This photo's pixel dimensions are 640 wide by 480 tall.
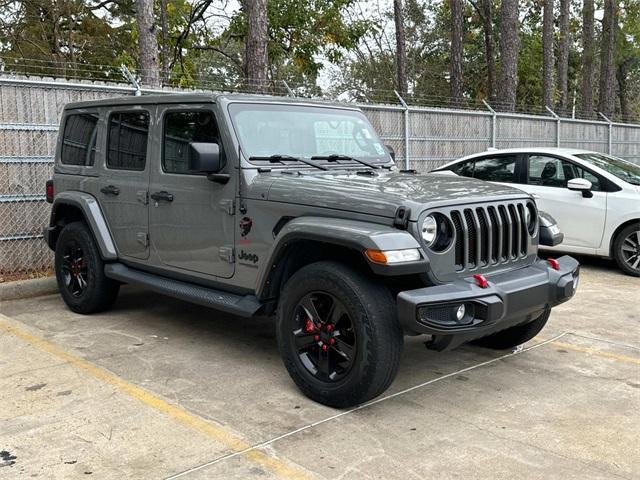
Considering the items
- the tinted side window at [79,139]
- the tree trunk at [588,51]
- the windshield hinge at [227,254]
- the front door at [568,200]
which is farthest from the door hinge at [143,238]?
the tree trunk at [588,51]

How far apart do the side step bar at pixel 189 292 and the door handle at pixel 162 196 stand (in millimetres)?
667

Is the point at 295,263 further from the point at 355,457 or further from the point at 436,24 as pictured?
the point at 436,24

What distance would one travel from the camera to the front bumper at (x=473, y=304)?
3.78 meters

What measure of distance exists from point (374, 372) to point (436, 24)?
38.4 meters

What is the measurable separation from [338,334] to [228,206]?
1.35 meters

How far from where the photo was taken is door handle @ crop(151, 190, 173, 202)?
536 cm

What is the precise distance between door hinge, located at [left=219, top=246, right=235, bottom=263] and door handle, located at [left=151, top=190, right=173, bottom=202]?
Answer: 28.3 inches

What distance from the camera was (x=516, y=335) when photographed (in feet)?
17.1

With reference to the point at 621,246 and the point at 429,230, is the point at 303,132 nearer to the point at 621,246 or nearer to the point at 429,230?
the point at 429,230

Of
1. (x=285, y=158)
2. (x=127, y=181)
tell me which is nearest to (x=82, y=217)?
(x=127, y=181)

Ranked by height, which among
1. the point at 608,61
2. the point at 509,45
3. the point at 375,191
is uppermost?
the point at 608,61

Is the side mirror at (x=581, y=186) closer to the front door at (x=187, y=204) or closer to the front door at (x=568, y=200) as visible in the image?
the front door at (x=568, y=200)

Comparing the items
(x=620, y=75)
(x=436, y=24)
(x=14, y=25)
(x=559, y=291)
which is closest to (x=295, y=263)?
(x=559, y=291)

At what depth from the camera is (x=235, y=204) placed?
15.9ft
